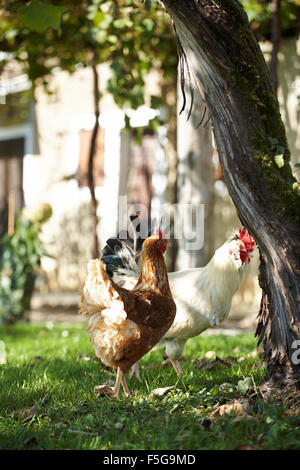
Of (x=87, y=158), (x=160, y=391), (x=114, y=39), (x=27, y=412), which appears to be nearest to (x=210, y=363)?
(x=160, y=391)

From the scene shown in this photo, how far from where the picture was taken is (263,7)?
25.2ft

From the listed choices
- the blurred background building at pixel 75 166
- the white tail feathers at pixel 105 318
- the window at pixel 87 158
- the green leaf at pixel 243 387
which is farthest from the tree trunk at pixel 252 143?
the window at pixel 87 158

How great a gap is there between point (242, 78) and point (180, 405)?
1894 millimetres

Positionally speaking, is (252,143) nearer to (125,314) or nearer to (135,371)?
(125,314)

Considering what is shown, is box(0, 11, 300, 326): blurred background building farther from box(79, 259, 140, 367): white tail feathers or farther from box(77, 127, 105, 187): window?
box(79, 259, 140, 367): white tail feathers

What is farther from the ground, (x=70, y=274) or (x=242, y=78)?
(x=242, y=78)

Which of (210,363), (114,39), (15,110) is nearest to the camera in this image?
(210,363)

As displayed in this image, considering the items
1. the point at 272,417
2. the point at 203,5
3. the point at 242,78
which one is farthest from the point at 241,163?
the point at 272,417

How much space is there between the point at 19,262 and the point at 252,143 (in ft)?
17.1

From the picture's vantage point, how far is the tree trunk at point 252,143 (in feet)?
9.20

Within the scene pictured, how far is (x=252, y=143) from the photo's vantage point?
2.86 m

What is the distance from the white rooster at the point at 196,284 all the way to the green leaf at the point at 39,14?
190cm

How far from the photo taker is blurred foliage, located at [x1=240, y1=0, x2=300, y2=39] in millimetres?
7287

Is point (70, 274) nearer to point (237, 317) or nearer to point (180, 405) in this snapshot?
point (237, 317)
